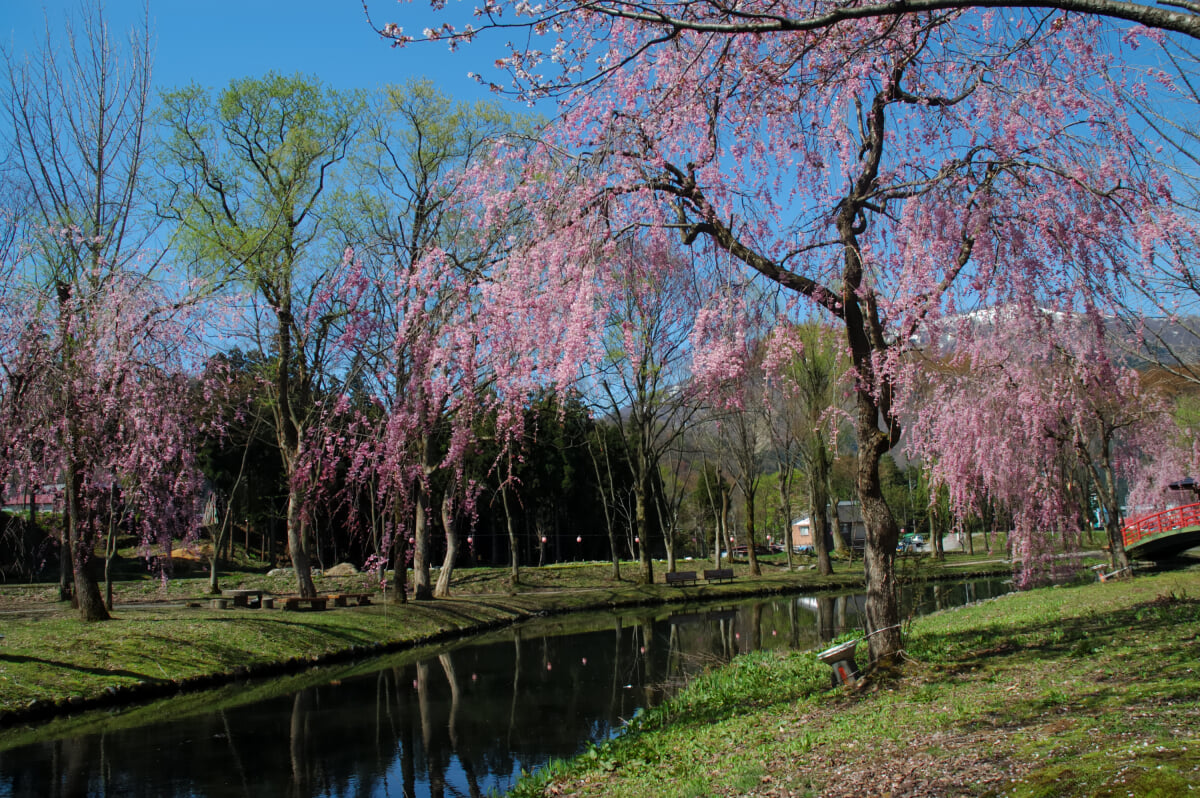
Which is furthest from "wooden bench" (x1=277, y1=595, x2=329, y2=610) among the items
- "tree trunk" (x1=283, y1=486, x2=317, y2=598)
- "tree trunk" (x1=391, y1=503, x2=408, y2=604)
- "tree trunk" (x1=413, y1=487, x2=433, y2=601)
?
"tree trunk" (x1=413, y1=487, x2=433, y2=601)

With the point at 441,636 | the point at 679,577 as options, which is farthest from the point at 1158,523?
the point at 441,636

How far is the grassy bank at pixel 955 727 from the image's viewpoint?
4.27 m

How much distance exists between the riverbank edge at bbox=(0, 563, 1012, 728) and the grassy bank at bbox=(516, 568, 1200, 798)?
213cm

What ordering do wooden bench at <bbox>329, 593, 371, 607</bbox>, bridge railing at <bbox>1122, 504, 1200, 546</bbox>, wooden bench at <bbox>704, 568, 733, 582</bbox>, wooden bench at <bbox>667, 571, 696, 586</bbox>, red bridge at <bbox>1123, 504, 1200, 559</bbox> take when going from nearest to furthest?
wooden bench at <bbox>329, 593, 371, 607</bbox> < red bridge at <bbox>1123, 504, 1200, 559</bbox> < bridge railing at <bbox>1122, 504, 1200, 546</bbox> < wooden bench at <bbox>667, 571, 696, 586</bbox> < wooden bench at <bbox>704, 568, 733, 582</bbox>

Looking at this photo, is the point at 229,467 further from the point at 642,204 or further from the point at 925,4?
the point at 925,4

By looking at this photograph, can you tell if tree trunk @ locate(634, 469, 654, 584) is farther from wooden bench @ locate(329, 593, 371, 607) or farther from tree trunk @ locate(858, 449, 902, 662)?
tree trunk @ locate(858, 449, 902, 662)

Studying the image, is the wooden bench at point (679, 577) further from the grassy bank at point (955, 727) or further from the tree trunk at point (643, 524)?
the grassy bank at point (955, 727)

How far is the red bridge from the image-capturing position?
75.3 feet

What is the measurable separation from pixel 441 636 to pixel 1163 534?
2030 centimetres

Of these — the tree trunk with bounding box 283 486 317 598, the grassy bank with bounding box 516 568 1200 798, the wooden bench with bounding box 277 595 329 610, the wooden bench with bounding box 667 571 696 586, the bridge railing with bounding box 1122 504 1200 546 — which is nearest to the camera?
the grassy bank with bounding box 516 568 1200 798

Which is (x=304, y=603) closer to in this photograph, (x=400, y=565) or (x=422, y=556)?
(x=400, y=565)

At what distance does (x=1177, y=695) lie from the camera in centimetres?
534

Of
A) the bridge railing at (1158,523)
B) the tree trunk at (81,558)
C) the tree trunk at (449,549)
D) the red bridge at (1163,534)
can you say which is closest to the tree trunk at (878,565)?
the tree trunk at (81,558)

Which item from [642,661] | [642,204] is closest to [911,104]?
[642,204]
